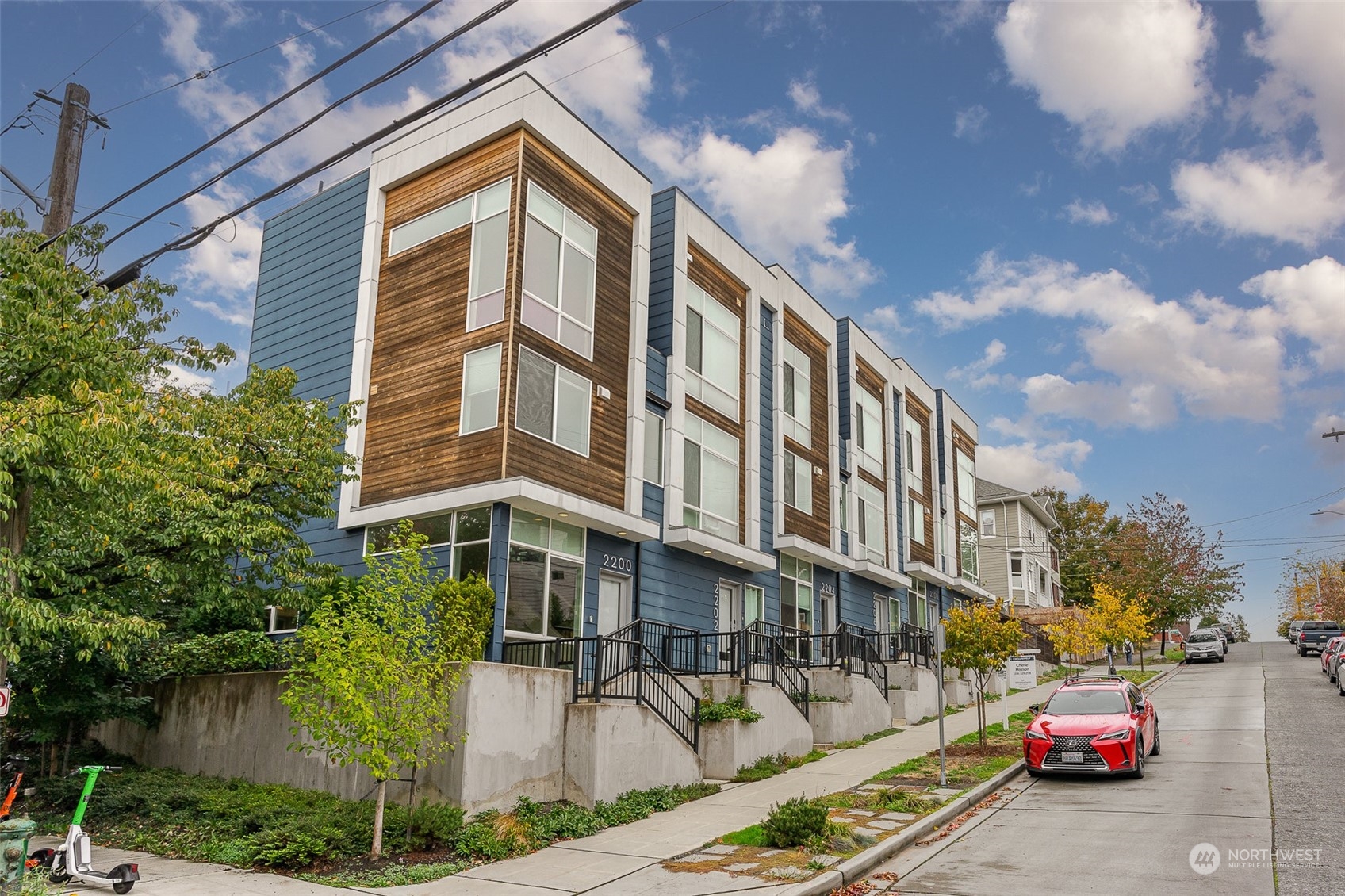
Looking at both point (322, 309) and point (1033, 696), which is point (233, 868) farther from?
point (1033, 696)

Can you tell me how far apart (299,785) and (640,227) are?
44.2 feet

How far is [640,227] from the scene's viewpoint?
22547 millimetres

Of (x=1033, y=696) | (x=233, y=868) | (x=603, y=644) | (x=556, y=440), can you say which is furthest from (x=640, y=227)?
(x=1033, y=696)

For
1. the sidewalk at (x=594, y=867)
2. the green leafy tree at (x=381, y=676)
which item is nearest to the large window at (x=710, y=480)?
the sidewalk at (x=594, y=867)

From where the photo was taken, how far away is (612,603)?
2081cm

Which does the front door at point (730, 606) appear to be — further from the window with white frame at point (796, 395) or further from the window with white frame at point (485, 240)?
the window with white frame at point (485, 240)

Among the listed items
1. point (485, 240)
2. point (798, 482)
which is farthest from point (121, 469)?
point (798, 482)

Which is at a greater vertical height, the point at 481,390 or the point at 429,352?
the point at 429,352

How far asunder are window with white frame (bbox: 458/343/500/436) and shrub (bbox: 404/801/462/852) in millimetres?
7291

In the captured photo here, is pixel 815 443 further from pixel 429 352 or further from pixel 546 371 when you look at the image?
pixel 429 352

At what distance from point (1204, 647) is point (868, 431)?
2506 cm

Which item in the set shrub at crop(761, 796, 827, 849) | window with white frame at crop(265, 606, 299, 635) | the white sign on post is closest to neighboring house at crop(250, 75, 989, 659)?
window with white frame at crop(265, 606, 299, 635)

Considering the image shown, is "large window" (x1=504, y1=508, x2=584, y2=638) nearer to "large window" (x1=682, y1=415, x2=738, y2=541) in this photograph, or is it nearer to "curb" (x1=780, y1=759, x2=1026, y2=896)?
"large window" (x1=682, y1=415, x2=738, y2=541)

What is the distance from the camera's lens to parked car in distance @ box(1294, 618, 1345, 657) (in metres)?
47.5
